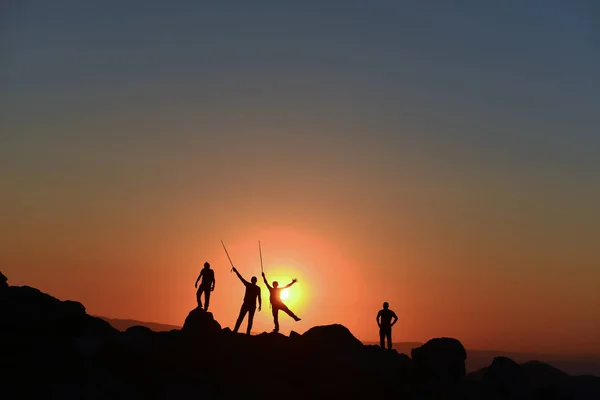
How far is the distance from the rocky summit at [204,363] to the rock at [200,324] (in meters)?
0.05

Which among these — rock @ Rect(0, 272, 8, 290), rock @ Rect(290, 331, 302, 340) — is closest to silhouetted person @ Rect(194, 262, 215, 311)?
rock @ Rect(290, 331, 302, 340)

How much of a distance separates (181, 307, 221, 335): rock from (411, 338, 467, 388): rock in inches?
403

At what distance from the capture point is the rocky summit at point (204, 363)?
3397 cm

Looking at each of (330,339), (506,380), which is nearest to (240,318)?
(330,339)

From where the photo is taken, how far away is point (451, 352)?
130 ft

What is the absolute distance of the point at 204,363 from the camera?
36.2 metres

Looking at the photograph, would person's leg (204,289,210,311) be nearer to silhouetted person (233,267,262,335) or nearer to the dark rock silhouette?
silhouetted person (233,267,262,335)

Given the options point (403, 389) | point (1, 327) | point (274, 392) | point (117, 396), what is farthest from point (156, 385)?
point (403, 389)

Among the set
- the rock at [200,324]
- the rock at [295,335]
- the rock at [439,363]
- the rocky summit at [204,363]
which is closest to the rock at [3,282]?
the rocky summit at [204,363]

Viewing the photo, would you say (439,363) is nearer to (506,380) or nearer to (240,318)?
(506,380)

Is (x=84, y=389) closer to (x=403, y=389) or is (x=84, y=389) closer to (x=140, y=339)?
(x=140, y=339)

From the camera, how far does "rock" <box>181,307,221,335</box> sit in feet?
122

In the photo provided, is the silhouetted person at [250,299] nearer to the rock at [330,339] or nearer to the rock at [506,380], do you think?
the rock at [330,339]

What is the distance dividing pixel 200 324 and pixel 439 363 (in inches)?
473
